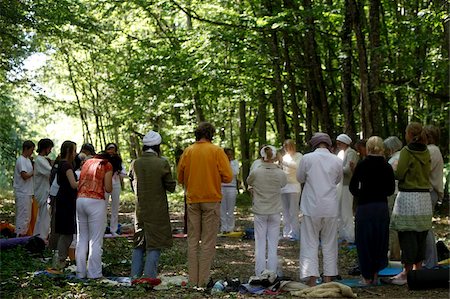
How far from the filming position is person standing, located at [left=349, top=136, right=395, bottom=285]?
8125 millimetres

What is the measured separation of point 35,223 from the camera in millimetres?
12180

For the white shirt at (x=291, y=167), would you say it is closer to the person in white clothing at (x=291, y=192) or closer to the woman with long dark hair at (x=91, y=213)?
the person in white clothing at (x=291, y=192)

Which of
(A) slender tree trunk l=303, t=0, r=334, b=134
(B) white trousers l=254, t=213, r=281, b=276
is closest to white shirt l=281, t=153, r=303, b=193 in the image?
(B) white trousers l=254, t=213, r=281, b=276

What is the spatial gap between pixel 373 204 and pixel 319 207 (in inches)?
31.2

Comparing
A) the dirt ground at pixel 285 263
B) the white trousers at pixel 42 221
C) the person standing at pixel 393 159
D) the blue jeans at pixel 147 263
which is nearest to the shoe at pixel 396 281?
the dirt ground at pixel 285 263

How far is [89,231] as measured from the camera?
27.7 feet

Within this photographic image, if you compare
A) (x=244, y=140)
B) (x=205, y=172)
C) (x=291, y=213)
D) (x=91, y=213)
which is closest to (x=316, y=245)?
(x=205, y=172)

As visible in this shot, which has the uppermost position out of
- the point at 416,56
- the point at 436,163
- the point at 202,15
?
the point at 202,15

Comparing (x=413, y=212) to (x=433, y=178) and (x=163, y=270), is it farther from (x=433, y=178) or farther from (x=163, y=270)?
(x=163, y=270)

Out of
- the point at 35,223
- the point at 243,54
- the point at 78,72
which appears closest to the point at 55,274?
the point at 35,223

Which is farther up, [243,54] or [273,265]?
[243,54]

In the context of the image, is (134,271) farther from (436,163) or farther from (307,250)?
(436,163)

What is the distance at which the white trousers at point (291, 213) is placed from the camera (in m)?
12.9

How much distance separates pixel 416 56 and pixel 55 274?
1518 cm
